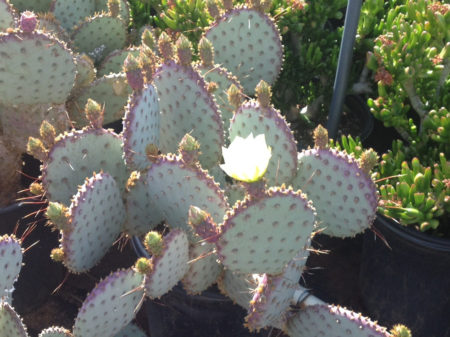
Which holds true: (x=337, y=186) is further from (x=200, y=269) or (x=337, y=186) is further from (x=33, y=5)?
(x=33, y=5)

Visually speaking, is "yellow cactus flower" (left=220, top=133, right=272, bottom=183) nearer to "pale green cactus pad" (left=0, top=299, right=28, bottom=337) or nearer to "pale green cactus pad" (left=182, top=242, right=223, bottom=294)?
"pale green cactus pad" (left=182, top=242, right=223, bottom=294)

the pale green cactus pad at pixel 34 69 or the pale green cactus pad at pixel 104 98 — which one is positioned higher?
the pale green cactus pad at pixel 34 69

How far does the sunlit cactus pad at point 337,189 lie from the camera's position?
4.46ft

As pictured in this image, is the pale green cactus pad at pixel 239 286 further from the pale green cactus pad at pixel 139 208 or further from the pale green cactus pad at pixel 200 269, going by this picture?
the pale green cactus pad at pixel 139 208

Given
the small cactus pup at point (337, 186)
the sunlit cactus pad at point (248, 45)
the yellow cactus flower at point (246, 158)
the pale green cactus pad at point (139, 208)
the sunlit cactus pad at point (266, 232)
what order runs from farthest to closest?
the sunlit cactus pad at point (248, 45)
the pale green cactus pad at point (139, 208)
the small cactus pup at point (337, 186)
the sunlit cactus pad at point (266, 232)
the yellow cactus flower at point (246, 158)

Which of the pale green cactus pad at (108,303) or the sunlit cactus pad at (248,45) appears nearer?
the pale green cactus pad at (108,303)

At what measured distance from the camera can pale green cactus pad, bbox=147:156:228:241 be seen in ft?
4.31

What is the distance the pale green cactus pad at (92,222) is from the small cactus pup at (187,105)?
25 centimetres

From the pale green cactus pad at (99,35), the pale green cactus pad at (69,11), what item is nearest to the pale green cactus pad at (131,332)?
the pale green cactus pad at (99,35)

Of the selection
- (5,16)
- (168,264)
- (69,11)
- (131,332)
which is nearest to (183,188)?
(168,264)

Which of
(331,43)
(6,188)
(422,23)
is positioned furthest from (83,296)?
(422,23)

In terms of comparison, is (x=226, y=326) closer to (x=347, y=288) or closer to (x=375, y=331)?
(x=375, y=331)

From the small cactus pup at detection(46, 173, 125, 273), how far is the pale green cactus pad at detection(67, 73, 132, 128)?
1.63 ft

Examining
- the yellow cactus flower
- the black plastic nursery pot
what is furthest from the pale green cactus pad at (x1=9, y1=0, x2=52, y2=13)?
the yellow cactus flower
